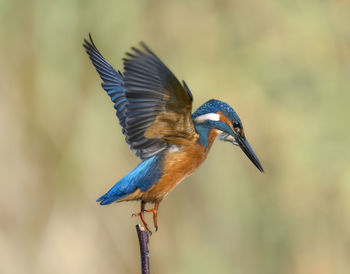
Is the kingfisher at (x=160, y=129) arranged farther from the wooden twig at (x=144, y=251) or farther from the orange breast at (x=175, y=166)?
the wooden twig at (x=144, y=251)

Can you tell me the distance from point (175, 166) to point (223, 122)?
22 cm

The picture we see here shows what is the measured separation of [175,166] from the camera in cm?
214

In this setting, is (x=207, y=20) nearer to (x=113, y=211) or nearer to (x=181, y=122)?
(x=113, y=211)

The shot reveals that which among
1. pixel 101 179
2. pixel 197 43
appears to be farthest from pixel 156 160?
pixel 197 43

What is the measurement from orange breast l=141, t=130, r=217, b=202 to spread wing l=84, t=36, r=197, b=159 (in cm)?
4

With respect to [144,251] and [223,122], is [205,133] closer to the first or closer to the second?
[223,122]

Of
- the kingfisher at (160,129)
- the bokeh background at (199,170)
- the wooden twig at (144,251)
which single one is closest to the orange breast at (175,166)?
the kingfisher at (160,129)

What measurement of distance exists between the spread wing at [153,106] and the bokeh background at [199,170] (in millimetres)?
1661

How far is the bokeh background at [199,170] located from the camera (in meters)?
3.74

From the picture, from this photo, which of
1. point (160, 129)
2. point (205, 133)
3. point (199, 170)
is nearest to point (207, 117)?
point (205, 133)

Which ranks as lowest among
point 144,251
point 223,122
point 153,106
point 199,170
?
point 144,251

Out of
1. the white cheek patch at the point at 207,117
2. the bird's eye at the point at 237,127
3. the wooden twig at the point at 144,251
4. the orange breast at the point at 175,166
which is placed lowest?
the wooden twig at the point at 144,251

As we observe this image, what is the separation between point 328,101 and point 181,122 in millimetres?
2058

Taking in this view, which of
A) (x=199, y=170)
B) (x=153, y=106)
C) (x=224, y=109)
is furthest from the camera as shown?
(x=199, y=170)
